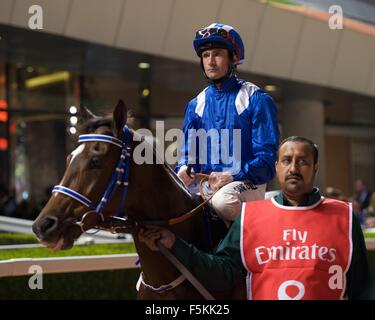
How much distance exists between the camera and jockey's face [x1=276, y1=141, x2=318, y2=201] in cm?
301

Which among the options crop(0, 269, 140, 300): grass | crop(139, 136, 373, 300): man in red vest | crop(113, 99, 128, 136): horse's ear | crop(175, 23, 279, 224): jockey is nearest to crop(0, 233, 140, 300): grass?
crop(0, 269, 140, 300): grass

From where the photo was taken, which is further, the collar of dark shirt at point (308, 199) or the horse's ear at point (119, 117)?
the horse's ear at point (119, 117)

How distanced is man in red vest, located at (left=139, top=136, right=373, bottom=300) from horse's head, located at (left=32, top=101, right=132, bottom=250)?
1.88 feet

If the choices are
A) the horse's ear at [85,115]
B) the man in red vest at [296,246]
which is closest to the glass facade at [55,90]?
the horse's ear at [85,115]

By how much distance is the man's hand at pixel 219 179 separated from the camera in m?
3.82

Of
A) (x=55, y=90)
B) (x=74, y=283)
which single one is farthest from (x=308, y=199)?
(x=55, y=90)

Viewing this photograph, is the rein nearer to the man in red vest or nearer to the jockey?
the man in red vest

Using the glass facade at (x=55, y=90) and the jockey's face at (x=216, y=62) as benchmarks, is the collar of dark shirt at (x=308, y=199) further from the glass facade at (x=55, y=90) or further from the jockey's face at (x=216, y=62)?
the glass facade at (x=55, y=90)

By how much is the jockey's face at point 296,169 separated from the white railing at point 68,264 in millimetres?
3261

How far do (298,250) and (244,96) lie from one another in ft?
4.13

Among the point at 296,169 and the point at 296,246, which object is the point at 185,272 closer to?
the point at 296,246

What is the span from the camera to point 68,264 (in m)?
6.77

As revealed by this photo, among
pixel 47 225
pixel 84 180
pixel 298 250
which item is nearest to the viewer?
pixel 298 250
